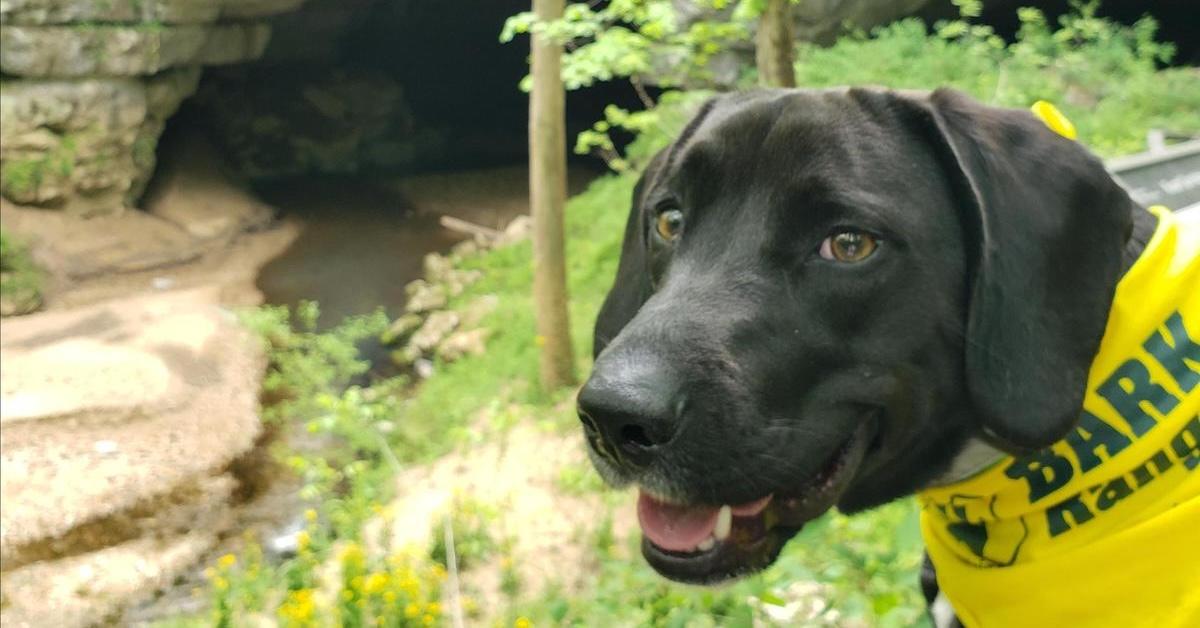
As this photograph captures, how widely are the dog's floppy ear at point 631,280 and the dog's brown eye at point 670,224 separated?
5.8 inches

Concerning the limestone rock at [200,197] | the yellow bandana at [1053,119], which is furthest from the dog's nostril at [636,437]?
the limestone rock at [200,197]

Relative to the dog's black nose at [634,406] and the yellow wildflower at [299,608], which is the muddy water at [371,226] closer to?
the yellow wildflower at [299,608]

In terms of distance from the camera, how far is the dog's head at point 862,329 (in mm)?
1727

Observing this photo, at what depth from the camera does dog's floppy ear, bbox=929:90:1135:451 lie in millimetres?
1761

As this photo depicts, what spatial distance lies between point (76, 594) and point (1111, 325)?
715 cm

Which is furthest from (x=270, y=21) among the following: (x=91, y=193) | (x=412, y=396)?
(x=412, y=396)

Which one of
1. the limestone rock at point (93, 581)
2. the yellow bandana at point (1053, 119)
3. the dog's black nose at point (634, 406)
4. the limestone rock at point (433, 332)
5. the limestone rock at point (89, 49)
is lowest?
the limestone rock at point (433, 332)

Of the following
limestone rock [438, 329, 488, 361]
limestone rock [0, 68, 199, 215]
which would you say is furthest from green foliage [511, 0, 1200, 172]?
limestone rock [0, 68, 199, 215]

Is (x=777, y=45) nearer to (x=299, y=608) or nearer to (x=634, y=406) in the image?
(x=299, y=608)

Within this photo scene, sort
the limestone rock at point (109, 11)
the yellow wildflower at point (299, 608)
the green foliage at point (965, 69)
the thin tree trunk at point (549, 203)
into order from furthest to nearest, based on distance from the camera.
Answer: the limestone rock at point (109, 11)
the thin tree trunk at point (549, 203)
the green foliage at point (965, 69)
the yellow wildflower at point (299, 608)

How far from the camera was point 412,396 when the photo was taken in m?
10.1

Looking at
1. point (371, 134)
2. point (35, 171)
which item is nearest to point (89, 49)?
point (35, 171)

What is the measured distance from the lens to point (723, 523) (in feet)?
6.12

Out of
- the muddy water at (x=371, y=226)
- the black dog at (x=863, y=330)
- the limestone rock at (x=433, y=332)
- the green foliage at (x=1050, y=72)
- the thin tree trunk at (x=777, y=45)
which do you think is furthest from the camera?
the muddy water at (x=371, y=226)
